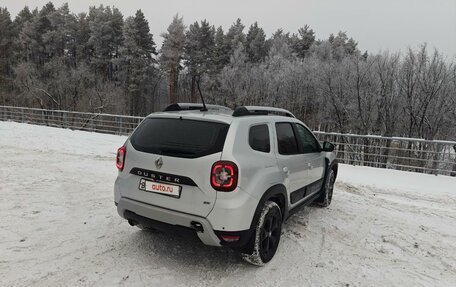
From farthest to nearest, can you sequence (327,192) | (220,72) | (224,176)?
(220,72), (327,192), (224,176)

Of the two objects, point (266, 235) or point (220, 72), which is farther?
point (220, 72)

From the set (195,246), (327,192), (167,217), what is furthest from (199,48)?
(167,217)

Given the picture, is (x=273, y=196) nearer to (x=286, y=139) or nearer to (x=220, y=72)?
(x=286, y=139)

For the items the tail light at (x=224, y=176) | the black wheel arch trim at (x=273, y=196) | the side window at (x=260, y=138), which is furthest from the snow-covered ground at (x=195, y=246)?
the side window at (x=260, y=138)

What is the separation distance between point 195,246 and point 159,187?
110 cm

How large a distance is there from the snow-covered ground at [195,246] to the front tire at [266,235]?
0.13 m

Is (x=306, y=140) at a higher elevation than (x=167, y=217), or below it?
higher

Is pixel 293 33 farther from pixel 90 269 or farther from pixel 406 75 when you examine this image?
pixel 90 269

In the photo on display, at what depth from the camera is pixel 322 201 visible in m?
5.60

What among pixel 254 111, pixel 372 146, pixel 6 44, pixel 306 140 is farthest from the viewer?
pixel 6 44

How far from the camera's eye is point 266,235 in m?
3.50

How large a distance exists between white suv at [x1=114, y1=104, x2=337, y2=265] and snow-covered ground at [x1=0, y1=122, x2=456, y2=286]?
17.1 inches

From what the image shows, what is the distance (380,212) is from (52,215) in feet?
18.1

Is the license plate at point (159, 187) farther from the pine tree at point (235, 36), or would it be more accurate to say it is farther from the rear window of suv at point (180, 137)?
the pine tree at point (235, 36)
